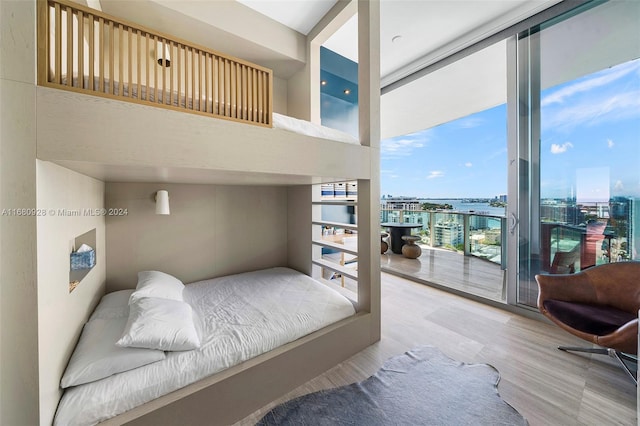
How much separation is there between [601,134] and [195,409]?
3.64 metres

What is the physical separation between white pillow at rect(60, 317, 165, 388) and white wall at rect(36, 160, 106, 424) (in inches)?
1.7

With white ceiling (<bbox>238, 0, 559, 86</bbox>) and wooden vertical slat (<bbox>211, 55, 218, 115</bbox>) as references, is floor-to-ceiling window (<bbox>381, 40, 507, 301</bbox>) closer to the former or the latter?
white ceiling (<bbox>238, 0, 559, 86</bbox>)

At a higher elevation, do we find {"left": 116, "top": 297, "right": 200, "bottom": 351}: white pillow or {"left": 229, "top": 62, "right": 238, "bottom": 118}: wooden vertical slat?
{"left": 229, "top": 62, "right": 238, "bottom": 118}: wooden vertical slat

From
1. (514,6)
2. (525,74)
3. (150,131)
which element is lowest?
(150,131)

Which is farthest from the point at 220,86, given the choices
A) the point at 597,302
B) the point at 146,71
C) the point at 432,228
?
the point at 432,228

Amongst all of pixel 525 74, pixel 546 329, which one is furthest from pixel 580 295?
pixel 525 74

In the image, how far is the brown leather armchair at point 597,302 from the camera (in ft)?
5.35

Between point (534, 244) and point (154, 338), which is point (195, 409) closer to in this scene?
point (154, 338)

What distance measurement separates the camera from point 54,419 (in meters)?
0.99

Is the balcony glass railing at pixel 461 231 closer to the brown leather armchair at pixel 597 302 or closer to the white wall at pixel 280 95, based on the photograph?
the brown leather armchair at pixel 597 302

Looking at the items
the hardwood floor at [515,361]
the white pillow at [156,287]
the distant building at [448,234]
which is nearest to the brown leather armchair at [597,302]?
the hardwood floor at [515,361]

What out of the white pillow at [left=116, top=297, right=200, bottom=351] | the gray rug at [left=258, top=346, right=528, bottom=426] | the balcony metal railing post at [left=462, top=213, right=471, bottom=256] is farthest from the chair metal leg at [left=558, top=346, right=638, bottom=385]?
the white pillow at [left=116, top=297, right=200, bottom=351]

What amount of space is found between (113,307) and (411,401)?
218cm

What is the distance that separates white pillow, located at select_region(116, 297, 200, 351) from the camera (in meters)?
1.24
